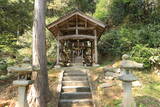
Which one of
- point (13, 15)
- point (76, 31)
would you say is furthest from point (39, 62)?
point (76, 31)

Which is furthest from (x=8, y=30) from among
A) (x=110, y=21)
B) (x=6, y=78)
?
(x=110, y=21)

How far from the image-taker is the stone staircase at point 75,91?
228 inches

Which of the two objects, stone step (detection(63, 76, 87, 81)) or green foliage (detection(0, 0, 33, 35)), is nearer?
stone step (detection(63, 76, 87, 81))

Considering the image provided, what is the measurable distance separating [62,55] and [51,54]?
253 cm

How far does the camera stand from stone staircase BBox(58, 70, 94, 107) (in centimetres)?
579

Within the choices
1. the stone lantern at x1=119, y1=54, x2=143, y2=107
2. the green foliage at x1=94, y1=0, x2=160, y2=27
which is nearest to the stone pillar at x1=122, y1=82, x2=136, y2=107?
the stone lantern at x1=119, y1=54, x2=143, y2=107

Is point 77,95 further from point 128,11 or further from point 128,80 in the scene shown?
point 128,11

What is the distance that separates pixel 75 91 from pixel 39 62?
6.94ft

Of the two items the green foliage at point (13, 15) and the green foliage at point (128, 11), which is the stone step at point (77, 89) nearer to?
the green foliage at point (13, 15)

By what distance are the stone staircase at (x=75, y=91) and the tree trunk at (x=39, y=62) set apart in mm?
905

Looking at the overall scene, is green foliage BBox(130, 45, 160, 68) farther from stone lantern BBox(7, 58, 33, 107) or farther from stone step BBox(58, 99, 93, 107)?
stone lantern BBox(7, 58, 33, 107)

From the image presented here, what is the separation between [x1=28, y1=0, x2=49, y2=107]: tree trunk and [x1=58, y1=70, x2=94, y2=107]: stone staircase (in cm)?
91

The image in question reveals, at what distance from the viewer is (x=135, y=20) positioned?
559 inches

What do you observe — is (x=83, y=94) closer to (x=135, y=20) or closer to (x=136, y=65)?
(x=136, y=65)
